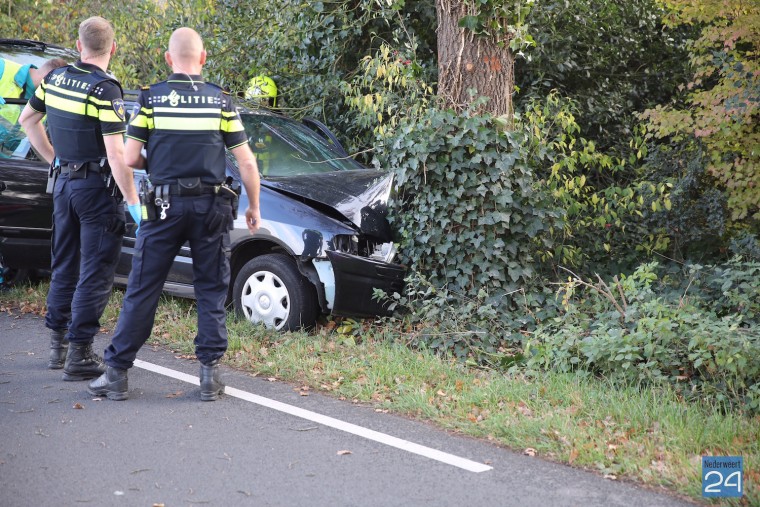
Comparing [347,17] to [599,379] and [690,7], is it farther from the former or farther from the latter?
[599,379]

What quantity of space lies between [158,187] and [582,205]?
16.4 feet

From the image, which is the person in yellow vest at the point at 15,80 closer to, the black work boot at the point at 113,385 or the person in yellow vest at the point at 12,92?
the person in yellow vest at the point at 12,92

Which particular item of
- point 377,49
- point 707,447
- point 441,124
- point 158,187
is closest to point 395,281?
point 441,124

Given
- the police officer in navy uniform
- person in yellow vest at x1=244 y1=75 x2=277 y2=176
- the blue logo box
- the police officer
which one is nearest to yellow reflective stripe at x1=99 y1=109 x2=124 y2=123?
the police officer in navy uniform

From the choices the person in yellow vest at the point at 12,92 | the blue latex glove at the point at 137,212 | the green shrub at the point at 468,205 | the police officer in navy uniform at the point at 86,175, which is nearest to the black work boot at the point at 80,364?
the police officer in navy uniform at the point at 86,175

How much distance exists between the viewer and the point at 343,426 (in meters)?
4.93

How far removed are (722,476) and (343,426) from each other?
6.72ft

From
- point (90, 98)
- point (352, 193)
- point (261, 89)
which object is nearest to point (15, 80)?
point (261, 89)

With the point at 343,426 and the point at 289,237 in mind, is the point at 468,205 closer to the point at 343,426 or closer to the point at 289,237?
the point at 289,237

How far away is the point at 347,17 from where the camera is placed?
9.41 metres

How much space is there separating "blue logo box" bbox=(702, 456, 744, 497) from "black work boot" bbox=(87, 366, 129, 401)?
3.37 meters

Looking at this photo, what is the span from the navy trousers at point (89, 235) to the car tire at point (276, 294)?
1349 millimetres

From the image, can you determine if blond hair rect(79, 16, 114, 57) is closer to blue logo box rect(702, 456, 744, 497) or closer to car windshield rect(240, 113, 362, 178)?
car windshield rect(240, 113, 362, 178)

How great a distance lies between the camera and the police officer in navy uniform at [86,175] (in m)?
5.36
